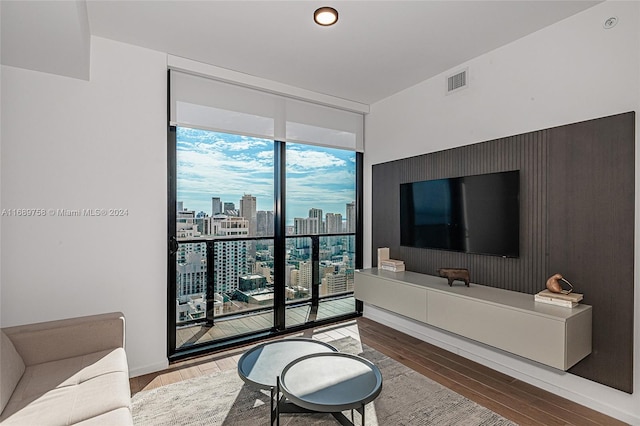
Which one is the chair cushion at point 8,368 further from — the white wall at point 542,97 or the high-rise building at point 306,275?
the white wall at point 542,97

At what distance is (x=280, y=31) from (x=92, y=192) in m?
1.91

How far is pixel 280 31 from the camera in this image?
8.41 ft

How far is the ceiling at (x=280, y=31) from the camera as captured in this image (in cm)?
207

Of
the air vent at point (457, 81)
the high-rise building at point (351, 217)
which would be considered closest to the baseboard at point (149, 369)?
the high-rise building at point (351, 217)

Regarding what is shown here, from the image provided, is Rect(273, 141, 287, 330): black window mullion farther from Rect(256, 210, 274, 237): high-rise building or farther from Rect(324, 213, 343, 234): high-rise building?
Rect(324, 213, 343, 234): high-rise building

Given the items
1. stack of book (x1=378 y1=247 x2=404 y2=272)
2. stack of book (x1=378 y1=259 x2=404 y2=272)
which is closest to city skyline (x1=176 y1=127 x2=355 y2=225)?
stack of book (x1=378 y1=247 x2=404 y2=272)

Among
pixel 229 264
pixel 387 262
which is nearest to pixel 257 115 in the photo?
pixel 229 264

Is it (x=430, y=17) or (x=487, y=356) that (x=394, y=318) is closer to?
(x=487, y=356)

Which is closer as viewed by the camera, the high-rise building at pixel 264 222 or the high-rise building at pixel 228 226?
the high-rise building at pixel 228 226

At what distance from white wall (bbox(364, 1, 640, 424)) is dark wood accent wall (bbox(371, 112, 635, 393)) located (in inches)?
3.1

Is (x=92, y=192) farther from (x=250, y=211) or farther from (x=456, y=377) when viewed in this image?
(x=456, y=377)

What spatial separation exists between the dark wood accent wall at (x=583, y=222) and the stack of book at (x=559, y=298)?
126 mm

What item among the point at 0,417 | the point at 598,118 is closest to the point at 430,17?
the point at 598,118

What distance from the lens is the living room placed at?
2.29 m
